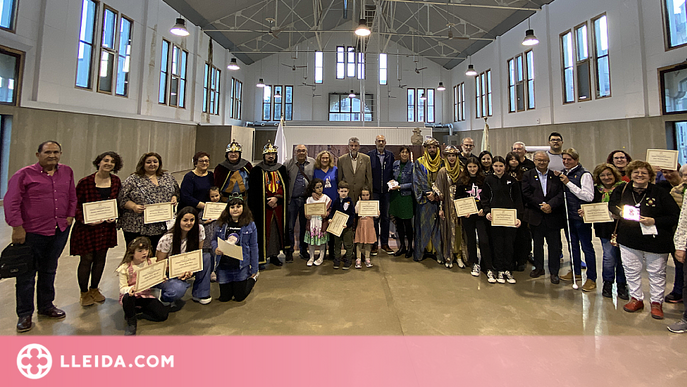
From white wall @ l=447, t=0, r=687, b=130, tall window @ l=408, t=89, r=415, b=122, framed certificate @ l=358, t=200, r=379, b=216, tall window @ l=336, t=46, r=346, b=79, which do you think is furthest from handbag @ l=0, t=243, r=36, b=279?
tall window @ l=408, t=89, r=415, b=122

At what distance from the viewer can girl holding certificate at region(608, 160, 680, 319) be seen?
7.88 ft

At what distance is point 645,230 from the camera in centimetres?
242

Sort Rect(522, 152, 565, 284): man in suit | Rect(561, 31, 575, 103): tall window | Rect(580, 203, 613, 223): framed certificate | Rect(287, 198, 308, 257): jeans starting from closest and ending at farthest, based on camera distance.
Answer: Rect(580, 203, 613, 223): framed certificate → Rect(522, 152, 565, 284): man in suit → Rect(287, 198, 308, 257): jeans → Rect(561, 31, 575, 103): tall window

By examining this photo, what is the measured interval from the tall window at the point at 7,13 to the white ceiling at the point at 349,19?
5.09 m

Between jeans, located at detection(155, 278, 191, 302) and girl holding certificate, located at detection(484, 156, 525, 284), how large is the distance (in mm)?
3035

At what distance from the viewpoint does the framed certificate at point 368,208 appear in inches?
143

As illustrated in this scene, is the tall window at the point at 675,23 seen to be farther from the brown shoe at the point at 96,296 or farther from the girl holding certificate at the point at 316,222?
the brown shoe at the point at 96,296

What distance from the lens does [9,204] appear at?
208 cm

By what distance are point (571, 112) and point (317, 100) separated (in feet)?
40.5

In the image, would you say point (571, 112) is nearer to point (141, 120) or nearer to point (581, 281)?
point (581, 281)

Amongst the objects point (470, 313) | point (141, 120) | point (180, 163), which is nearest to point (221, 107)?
point (180, 163)

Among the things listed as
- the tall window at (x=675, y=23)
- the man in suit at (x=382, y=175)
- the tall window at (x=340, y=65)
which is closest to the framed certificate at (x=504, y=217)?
the man in suit at (x=382, y=175)

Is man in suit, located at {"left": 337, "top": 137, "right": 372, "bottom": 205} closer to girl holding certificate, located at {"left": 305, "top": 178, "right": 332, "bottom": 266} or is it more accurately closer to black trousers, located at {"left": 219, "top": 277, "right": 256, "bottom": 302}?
girl holding certificate, located at {"left": 305, "top": 178, "right": 332, "bottom": 266}

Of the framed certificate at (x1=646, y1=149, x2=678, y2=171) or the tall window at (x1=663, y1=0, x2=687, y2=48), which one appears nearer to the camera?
the framed certificate at (x1=646, y1=149, x2=678, y2=171)
